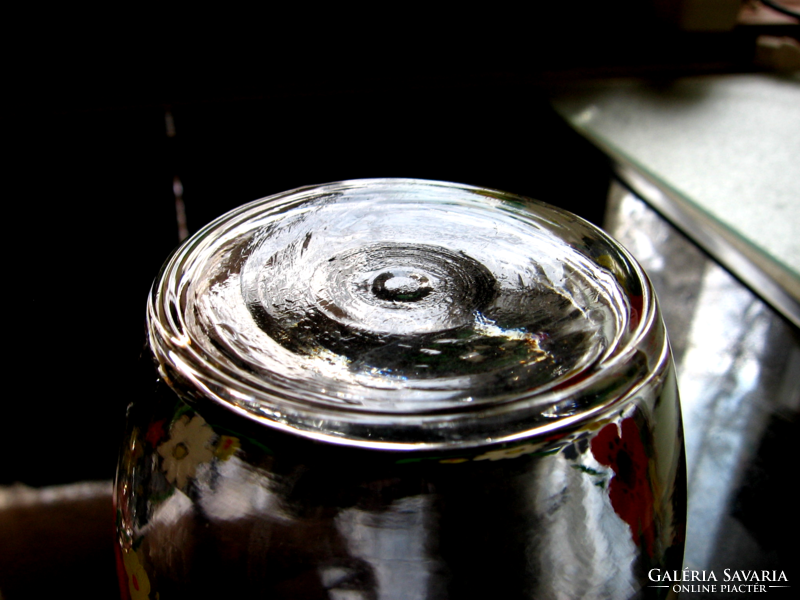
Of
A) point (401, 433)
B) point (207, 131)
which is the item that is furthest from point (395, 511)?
point (207, 131)

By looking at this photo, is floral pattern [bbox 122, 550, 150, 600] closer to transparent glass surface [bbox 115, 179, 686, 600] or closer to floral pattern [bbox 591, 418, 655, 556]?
transparent glass surface [bbox 115, 179, 686, 600]

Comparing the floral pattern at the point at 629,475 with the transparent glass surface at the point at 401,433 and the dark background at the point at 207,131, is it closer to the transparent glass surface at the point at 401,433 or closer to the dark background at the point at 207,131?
the transparent glass surface at the point at 401,433

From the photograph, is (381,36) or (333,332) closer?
(333,332)

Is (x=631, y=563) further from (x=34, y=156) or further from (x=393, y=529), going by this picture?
(x=34, y=156)

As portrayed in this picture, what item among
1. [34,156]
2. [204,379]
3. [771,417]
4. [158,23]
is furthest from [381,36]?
[204,379]

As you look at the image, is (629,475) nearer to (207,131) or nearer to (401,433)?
(401,433)

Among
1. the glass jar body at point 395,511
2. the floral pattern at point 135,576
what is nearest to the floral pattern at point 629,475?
the glass jar body at point 395,511

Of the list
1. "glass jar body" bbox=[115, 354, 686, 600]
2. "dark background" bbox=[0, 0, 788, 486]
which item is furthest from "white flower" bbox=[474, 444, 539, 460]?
"dark background" bbox=[0, 0, 788, 486]
